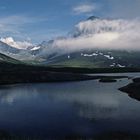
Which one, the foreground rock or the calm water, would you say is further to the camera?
the foreground rock

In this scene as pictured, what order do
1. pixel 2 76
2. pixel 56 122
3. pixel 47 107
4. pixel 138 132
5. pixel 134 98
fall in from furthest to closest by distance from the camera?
pixel 2 76 → pixel 134 98 → pixel 47 107 → pixel 56 122 → pixel 138 132

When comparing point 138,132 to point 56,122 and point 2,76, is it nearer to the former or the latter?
point 56,122

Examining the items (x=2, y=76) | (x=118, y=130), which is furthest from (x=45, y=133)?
(x=2, y=76)

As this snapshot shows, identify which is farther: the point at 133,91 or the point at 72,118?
the point at 133,91

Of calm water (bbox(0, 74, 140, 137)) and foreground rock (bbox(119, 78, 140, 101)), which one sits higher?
foreground rock (bbox(119, 78, 140, 101))

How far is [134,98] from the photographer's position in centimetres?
9238

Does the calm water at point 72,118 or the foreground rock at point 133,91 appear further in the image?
the foreground rock at point 133,91

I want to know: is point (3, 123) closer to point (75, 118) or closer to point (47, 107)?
point (75, 118)

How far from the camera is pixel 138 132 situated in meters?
51.9

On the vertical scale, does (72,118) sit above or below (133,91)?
below

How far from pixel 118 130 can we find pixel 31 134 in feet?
43.9

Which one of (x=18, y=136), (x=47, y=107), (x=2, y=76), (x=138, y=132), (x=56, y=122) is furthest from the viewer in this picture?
(x=2, y=76)

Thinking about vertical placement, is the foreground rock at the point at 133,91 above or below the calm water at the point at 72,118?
above

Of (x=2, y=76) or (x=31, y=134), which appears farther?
(x=2, y=76)
